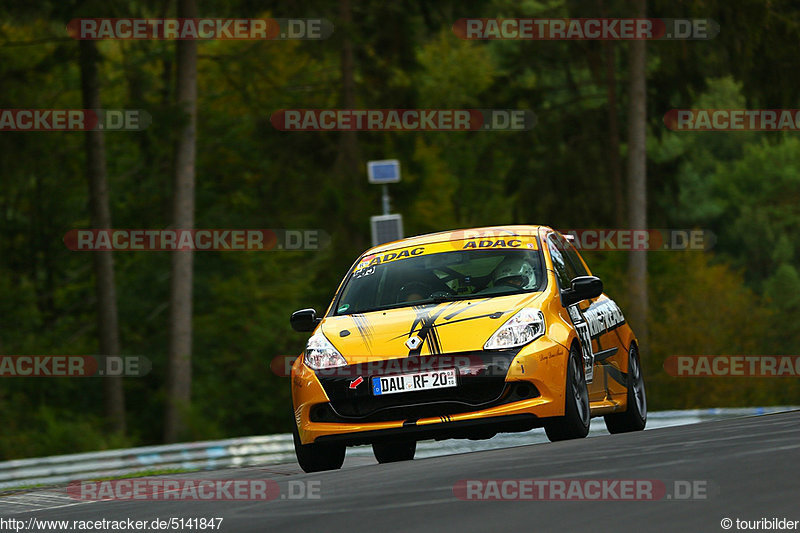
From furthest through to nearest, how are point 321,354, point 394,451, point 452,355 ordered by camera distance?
point 394,451, point 321,354, point 452,355

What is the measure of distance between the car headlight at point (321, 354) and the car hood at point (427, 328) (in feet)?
0.14

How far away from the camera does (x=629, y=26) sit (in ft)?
97.9

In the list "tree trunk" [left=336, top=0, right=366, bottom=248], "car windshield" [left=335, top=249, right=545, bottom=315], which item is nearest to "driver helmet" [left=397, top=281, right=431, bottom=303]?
"car windshield" [left=335, top=249, right=545, bottom=315]

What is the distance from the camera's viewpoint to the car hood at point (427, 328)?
964 cm

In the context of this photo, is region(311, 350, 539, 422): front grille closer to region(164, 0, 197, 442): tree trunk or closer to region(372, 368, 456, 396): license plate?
region(372, 368, 456, 396): license plate

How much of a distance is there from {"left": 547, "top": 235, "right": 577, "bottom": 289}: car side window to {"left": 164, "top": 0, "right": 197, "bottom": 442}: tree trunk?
52.7ft

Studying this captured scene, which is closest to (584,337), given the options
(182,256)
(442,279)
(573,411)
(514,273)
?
(514,273)

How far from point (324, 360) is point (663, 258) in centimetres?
3734

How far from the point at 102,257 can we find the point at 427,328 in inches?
911

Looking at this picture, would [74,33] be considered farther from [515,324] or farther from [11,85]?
[515,324]

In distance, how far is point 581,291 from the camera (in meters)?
10.6

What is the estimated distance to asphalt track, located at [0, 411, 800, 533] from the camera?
5895 millimetres

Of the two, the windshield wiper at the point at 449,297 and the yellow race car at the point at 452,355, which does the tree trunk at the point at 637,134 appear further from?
the windshield wiper at the point at 449,297

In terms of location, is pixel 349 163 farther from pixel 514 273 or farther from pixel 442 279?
pixel 514 273
